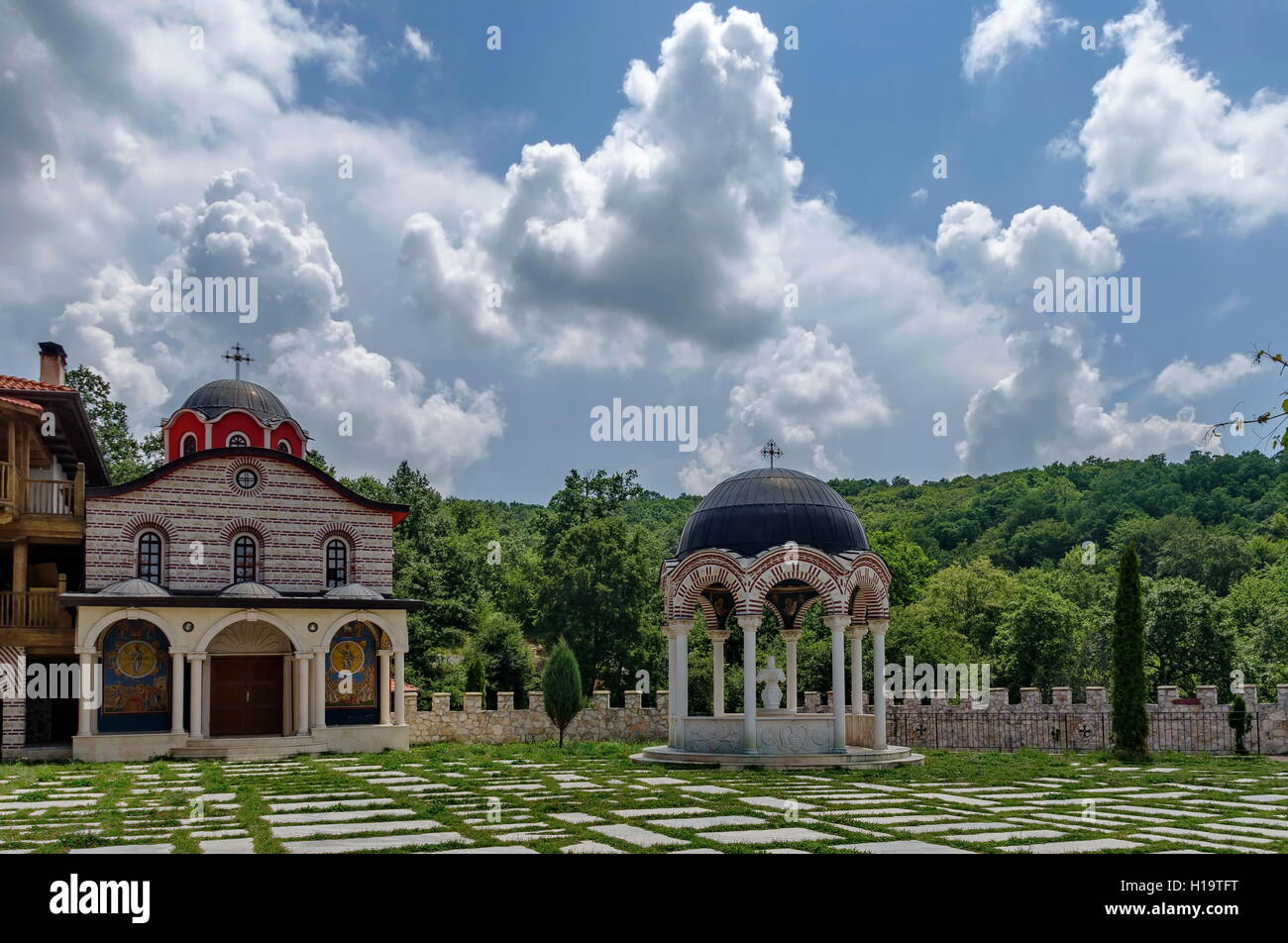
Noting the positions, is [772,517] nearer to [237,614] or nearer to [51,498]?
[237,614]

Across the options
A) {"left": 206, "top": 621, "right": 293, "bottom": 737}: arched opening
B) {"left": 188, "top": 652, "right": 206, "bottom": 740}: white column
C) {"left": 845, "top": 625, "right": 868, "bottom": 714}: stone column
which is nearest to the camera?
{"left": 845, "top": 625, "right": 868, "bottom": 714}: stone column

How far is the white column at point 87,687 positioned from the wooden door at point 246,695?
290cm

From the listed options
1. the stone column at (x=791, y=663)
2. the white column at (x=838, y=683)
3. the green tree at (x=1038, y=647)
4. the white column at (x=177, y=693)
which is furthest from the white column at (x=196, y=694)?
the green tree at (x=1038, y=647)

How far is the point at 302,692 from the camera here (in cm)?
2591

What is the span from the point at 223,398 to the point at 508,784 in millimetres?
18751

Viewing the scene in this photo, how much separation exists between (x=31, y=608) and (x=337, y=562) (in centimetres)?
689

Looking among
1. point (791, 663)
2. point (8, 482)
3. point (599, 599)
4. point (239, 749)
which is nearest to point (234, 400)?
point (8, 482)

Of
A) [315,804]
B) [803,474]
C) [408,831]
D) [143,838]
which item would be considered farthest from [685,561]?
[143,838]

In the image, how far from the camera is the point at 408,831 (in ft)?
36.8

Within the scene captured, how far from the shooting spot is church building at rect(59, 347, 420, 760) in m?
24.6

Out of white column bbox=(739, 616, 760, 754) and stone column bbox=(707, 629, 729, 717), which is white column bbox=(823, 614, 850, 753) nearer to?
white column bbox=(739, 616, 760, 754)

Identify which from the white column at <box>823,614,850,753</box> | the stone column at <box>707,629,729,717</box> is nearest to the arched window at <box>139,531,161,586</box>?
the stone column at <box>707,629,729,717</box>

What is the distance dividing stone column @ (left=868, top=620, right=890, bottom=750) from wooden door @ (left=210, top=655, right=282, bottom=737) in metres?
14.3
